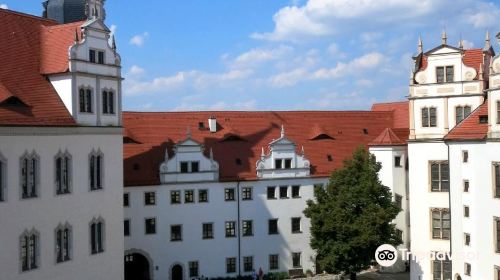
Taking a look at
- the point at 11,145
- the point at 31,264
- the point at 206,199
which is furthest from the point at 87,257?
the point at 206,199

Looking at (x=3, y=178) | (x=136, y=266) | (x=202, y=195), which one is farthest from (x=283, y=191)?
(x=3, y=178)

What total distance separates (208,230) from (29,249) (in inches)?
761

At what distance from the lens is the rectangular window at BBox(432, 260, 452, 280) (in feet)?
123

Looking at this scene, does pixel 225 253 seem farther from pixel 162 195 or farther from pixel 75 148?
pixel 75 148

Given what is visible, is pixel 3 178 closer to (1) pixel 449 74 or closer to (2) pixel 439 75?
(2) pixel 439 75

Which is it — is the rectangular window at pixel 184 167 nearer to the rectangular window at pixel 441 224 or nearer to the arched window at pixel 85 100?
the arched window at pixel 85 100

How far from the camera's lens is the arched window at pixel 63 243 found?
30859 millimetres

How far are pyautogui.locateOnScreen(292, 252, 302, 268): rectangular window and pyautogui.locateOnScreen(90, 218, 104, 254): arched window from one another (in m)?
19.1

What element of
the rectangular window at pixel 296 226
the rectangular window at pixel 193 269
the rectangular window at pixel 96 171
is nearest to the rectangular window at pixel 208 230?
the rectangular window at pixel 193 269

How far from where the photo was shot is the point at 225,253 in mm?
47031

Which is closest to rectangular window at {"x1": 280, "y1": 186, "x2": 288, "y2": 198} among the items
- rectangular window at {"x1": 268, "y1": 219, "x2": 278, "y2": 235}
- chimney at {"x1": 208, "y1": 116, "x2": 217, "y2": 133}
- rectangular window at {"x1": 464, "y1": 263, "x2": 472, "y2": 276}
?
rectangular window at {"x1": 268, "y1": 219, "x2": 278, "y2": 235}

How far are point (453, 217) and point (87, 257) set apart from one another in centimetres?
2084

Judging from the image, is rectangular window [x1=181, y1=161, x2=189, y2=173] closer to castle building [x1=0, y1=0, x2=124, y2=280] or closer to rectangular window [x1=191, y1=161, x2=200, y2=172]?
rectangular window [x1=191, y1=161, x2=200, y2=172]

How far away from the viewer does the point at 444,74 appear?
38312 millimetres
